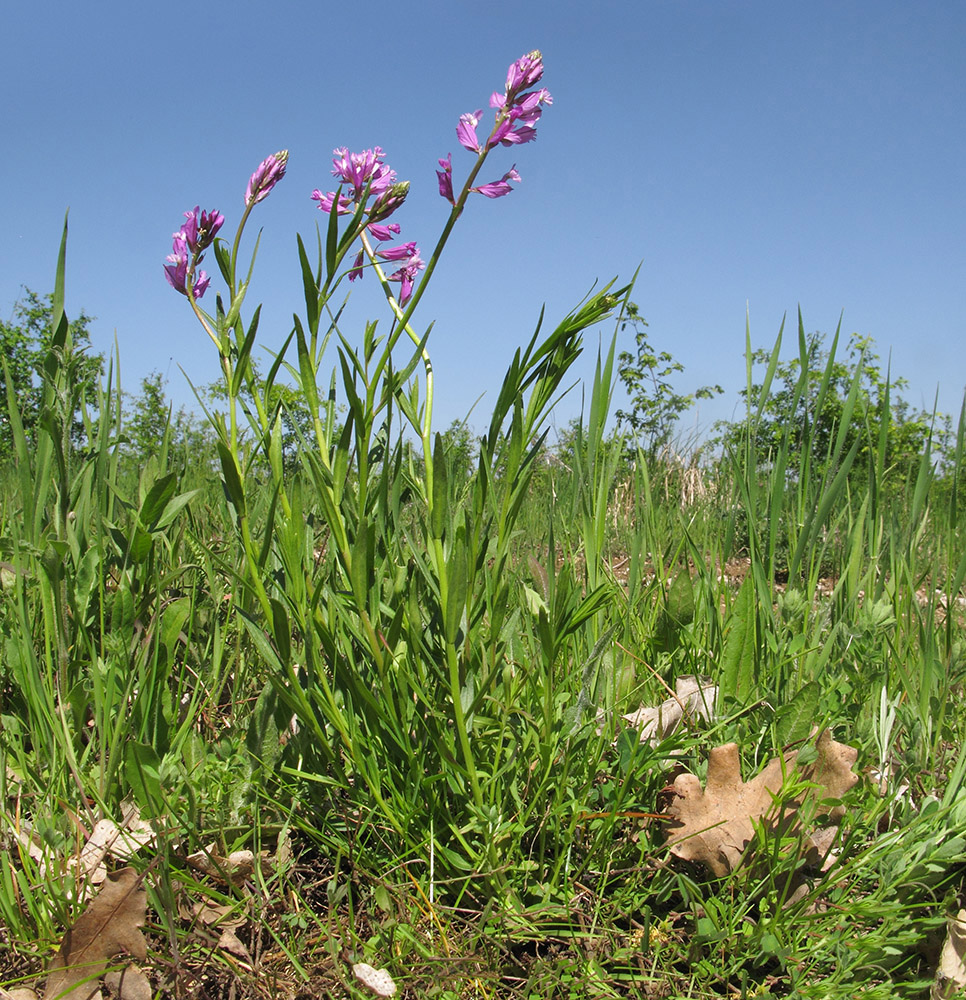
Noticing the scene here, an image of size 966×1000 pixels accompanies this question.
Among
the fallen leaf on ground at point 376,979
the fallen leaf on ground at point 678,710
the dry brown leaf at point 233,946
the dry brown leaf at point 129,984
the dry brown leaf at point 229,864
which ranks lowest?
the dry brown leaf at point 129,984

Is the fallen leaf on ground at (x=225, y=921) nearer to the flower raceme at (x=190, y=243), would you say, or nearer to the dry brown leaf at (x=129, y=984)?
the dry brown leaf at (x=129, y=984)

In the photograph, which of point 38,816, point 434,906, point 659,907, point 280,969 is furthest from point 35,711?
point 659,907

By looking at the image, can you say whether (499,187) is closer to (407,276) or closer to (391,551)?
(407,276)

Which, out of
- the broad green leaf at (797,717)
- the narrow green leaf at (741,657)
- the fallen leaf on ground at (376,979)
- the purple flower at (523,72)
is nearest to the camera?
the fallen leaf on ground at (376,979)

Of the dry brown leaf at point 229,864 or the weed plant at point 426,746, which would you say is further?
the dry brown leaf at point 229,864

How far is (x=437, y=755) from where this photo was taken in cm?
121

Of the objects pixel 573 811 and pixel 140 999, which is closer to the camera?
pixel 140 999

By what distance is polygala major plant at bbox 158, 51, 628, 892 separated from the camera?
1033mm

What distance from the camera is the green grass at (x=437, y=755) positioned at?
1.04 meters

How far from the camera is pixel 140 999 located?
3.27 ft

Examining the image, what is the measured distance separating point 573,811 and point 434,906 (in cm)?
26

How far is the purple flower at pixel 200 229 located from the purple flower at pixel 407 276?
0.96 ft

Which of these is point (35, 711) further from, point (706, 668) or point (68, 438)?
point (706, 668)

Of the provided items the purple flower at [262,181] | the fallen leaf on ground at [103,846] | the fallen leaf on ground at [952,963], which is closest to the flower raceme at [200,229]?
the purple flower at [262,181]
